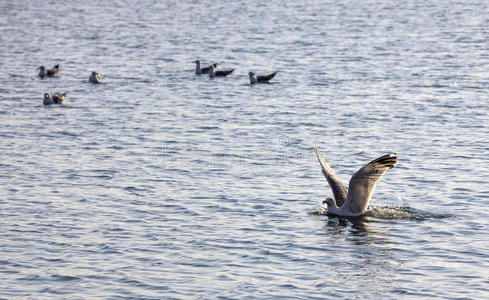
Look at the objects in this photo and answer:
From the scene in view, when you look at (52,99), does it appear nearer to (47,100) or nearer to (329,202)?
(47,100)

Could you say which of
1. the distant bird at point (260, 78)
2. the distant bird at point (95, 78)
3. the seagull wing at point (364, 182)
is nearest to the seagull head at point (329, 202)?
the seagull wing at point (364, 182)

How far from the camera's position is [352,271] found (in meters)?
18.5

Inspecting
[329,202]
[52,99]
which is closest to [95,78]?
[52,99]

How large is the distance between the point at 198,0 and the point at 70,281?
100339 millimetres

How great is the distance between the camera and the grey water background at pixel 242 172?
1845 cm

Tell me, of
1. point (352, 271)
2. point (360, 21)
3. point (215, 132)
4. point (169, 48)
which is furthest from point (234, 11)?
point (352, 271)

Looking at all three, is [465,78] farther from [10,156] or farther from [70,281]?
[70,281]

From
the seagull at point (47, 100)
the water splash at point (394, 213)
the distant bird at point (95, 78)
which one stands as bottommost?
the water splash at point (394, 213)

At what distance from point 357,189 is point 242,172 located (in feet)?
19.5

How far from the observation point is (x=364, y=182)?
22.3 m

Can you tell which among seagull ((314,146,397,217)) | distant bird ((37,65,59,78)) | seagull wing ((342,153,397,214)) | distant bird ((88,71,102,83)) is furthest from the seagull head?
distant bird ((37,65,59,78))

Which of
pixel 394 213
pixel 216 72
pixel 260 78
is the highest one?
pixel 216 72

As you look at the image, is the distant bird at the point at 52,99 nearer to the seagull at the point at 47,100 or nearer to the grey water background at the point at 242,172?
the seagull at the point at 47,100

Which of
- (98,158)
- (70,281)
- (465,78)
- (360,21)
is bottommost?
(70,281)
